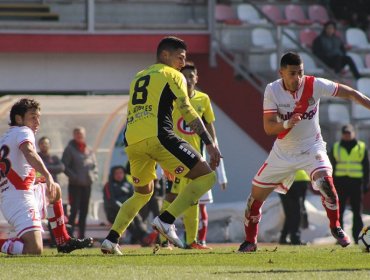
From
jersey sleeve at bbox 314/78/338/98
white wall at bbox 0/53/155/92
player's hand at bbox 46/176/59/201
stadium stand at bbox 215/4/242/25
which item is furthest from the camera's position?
stadium stand at bbox 215/4/242/25

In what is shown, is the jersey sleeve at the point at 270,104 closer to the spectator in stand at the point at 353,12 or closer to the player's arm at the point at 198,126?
the player's arm at the point at 198,126

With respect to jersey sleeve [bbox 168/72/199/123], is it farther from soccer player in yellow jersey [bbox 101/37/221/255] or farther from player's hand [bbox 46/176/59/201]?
player's hand [bbox 46/176/59/201]

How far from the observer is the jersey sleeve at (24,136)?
12.9 meters

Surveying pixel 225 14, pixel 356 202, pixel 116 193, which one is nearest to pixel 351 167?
pixel 356 202

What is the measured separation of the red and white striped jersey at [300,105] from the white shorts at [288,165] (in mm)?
75

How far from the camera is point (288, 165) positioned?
13.6m

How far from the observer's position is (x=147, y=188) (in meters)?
13.1

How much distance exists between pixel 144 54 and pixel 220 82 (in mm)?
1610

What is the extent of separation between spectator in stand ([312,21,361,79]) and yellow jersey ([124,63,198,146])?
13.4 meters

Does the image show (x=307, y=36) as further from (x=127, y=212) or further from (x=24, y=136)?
→ (x=24, y=136)

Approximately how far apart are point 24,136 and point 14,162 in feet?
1.03

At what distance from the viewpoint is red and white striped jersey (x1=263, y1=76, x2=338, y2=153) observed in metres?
13.4

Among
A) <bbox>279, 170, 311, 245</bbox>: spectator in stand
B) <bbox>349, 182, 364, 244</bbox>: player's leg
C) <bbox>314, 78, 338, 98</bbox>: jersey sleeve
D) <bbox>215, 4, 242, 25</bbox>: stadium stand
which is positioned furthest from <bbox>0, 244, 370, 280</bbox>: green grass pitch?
<bbox>215, 4, 242, 25</bbox>: stadium stand

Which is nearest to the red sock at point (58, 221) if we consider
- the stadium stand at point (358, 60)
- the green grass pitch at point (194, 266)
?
the green grass pitch at point (194, 266)
